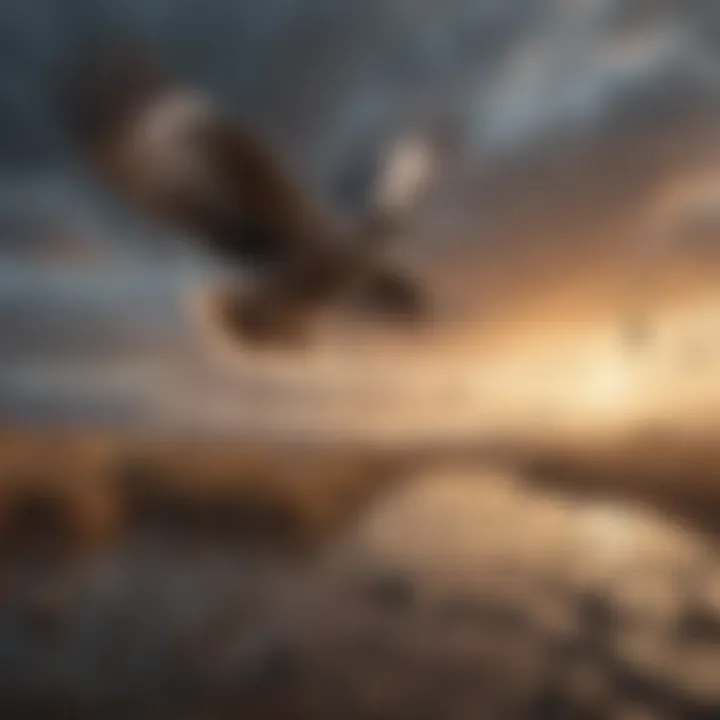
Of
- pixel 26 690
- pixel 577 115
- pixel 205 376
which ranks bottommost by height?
pixel 26 690

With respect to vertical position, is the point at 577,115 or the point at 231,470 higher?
the point at 577,115

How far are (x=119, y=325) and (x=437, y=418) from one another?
0.10 m

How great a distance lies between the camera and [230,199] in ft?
1.46

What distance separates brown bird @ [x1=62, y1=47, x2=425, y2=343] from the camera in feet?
1.31

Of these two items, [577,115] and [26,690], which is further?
[577,115]

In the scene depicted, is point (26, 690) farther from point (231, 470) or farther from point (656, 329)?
point (656, 329)

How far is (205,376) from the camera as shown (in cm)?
35

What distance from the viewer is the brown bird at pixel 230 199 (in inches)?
15.7

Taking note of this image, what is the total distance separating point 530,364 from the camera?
35cm

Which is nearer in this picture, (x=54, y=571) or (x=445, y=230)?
(x=54, y=571)

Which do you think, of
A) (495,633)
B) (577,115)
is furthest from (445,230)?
(495,633)

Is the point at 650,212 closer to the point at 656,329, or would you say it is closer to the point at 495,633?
the point at 656,329

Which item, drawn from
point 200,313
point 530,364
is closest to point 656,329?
point 530,364

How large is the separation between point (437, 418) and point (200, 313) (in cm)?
9
